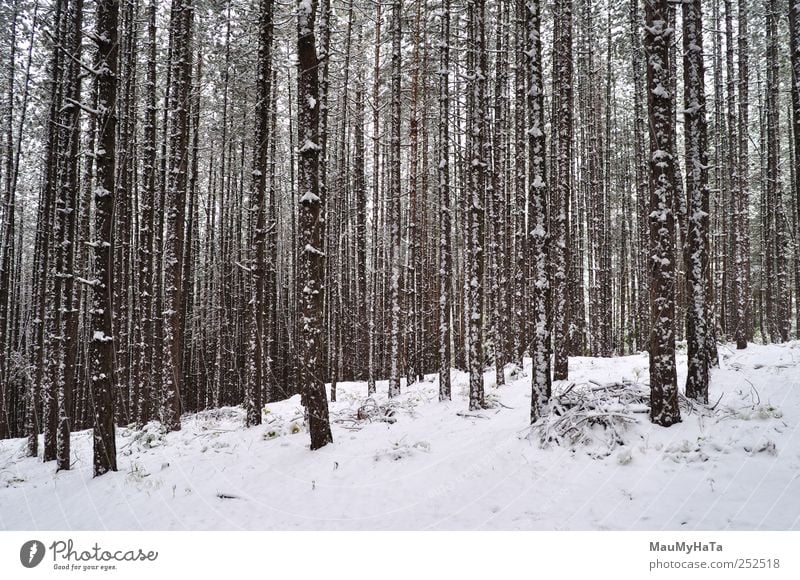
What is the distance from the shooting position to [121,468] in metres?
8.17

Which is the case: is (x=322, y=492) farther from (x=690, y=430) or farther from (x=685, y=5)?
(x=685, y=5)

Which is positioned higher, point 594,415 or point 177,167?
point 177,167

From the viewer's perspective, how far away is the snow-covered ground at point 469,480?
15.3 ft

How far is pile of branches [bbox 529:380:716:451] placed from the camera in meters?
6.34

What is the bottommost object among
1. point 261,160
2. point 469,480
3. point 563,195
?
point 469,480

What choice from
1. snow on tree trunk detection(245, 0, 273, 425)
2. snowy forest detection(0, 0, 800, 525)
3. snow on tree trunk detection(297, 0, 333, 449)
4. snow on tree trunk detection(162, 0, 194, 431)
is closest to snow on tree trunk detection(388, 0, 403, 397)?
snowy forest detection(0, 0, 800, 525)

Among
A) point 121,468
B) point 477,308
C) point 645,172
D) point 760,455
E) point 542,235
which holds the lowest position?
point 121,468

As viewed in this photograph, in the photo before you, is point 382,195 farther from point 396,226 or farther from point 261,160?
point 261,160

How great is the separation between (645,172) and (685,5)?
1158cm

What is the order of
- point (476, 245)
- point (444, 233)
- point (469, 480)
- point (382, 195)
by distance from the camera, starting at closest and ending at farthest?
point (469, 480) < point (476, 245) < point (444, 233) < point (382, 195)

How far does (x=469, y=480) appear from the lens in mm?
5863

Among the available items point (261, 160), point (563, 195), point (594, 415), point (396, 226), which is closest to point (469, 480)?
point (594, 415)

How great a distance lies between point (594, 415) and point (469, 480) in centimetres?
221

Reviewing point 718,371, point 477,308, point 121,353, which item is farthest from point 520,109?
point 121,353
